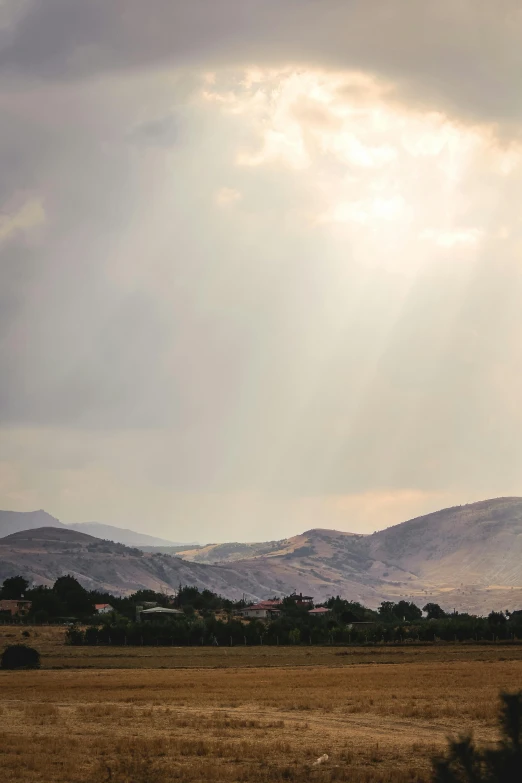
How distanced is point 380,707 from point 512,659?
3461 centimetres

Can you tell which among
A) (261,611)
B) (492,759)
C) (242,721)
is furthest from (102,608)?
(492,759)

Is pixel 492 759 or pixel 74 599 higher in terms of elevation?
pixel 74 599

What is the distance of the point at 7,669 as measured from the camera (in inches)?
2504

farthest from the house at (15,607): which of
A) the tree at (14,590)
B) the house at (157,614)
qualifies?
the house at (157,614)

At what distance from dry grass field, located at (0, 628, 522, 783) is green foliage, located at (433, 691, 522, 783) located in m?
8.28

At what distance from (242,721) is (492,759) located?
61.0 feet

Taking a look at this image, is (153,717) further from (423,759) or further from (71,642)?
(71,642)

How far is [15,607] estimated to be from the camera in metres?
146

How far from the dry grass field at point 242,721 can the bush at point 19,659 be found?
3.27m

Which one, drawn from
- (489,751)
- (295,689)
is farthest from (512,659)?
(489,751)

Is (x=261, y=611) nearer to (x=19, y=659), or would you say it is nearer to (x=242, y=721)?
(x=19, y=659)

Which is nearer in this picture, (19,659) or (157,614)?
(19,659)

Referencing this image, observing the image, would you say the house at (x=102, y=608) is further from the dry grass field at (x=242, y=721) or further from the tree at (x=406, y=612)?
the dry grass field at (x=242, y=721)

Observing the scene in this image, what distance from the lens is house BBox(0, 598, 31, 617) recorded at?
14000cm
